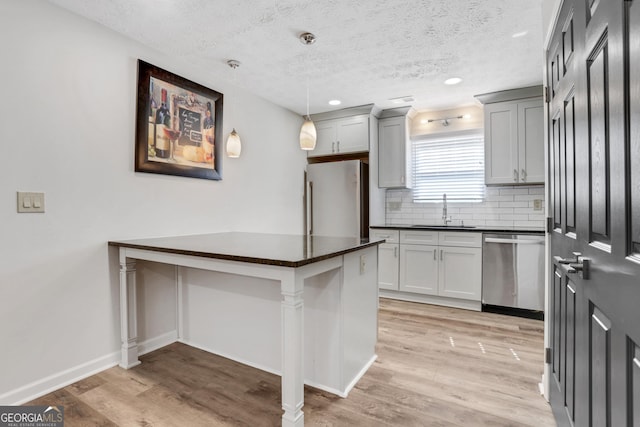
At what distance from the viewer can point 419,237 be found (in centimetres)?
386

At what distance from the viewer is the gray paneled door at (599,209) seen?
2.37 ft

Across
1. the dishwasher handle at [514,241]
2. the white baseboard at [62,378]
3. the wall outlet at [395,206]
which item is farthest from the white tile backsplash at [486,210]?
the white baseboard at [62,378]

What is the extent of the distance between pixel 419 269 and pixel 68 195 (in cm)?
341

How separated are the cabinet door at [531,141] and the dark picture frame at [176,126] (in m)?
3.20

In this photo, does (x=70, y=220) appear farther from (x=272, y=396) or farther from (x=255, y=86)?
(x=255, y=86)

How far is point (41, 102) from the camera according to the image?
1975 mm

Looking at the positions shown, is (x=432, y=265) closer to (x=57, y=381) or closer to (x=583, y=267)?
(x=583, y=267)

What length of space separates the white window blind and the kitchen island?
2348 millimetres

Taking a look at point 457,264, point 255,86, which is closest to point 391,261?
point 457,264

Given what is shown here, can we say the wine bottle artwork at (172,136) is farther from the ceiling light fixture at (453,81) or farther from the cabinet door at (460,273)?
the cabinet door at (460,273)

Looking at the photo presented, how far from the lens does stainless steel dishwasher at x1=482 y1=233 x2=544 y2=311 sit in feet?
10.6

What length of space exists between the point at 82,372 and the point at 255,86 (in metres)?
2.84

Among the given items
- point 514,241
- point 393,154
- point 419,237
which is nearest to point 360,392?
point 419,237

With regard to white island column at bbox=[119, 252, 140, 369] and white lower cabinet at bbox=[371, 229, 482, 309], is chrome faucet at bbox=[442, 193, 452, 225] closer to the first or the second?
white lower cabinet at bbox=[371, 229, 482, 309]
